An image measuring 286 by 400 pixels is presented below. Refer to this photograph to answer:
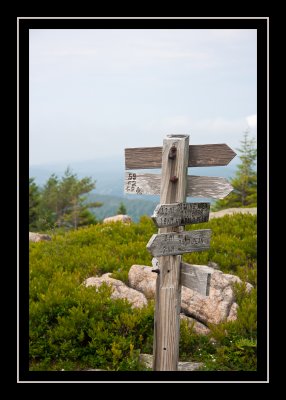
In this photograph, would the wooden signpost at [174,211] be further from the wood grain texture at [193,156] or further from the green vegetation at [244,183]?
the green vegetation at [244,183]

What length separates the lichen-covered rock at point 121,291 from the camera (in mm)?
9703

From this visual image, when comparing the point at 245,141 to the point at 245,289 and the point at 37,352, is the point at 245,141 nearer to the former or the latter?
the point at 245,289

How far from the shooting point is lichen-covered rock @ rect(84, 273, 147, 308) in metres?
9.70

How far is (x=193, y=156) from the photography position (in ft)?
22.5

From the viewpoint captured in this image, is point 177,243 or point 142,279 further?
point 142,279

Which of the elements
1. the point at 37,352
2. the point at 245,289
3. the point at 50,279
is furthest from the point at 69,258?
the point at 245,289

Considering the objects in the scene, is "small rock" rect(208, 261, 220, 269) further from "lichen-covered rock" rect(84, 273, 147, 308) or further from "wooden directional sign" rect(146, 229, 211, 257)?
"wooden directional sign" rect(146, 229, 211, 257)

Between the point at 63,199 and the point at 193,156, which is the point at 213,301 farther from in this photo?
the point at 63,199

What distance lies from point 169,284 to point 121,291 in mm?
3173

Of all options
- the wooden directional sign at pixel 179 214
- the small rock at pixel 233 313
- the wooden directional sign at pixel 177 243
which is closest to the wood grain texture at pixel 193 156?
the wooden directional sign at pixel 179 214

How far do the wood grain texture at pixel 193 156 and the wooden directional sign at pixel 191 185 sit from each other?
0.54ft

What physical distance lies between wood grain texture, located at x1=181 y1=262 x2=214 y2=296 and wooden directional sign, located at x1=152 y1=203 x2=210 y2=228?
0.70 meters

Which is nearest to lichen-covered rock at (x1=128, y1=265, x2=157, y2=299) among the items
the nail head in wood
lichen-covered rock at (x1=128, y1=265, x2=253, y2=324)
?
lichen-covered rock at (x1=128, y1=265, x2=253, y2=324)

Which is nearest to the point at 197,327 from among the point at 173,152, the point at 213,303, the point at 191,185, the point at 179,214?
the point at 213,303
